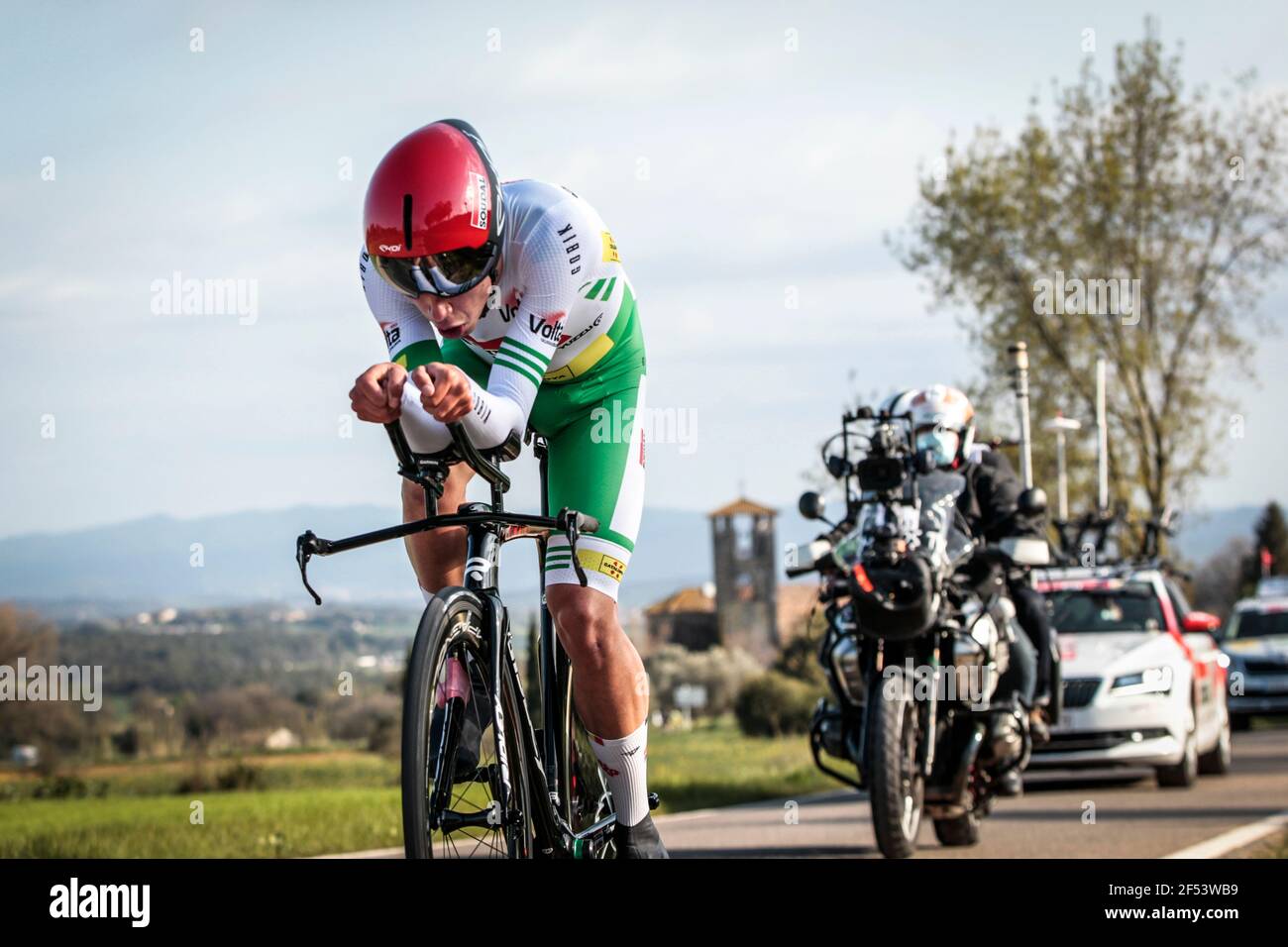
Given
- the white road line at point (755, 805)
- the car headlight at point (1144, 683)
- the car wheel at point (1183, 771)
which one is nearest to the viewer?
the white road line at point (755, 805)

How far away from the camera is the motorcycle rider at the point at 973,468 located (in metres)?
9.45

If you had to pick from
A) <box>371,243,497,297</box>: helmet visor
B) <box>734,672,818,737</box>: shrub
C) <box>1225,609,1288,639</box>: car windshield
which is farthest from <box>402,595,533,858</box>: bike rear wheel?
<box>734,672,818,737</box>: shrub

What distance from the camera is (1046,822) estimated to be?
11.6 metres

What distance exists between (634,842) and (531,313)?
153cm

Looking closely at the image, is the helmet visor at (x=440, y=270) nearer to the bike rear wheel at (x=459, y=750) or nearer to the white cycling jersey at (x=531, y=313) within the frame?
the white cycling jersey at (x=531, y=313)

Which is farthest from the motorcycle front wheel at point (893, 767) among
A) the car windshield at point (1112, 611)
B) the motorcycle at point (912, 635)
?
the car windshield at point (1112, 611)

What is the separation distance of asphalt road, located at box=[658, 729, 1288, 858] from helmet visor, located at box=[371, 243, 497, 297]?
5.45 meters

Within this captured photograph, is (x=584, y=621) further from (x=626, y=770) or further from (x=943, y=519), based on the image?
(x=943, y=519)

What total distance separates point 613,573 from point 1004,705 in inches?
209

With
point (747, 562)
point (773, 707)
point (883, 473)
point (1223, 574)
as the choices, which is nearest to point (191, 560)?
point (883, 473)

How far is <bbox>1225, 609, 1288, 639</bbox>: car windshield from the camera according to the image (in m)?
28.1

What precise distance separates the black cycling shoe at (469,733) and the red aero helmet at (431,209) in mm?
931

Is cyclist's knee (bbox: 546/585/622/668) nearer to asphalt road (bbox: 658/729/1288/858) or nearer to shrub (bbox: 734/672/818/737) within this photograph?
asphalt road (bbox: 658/729/1288/858)
